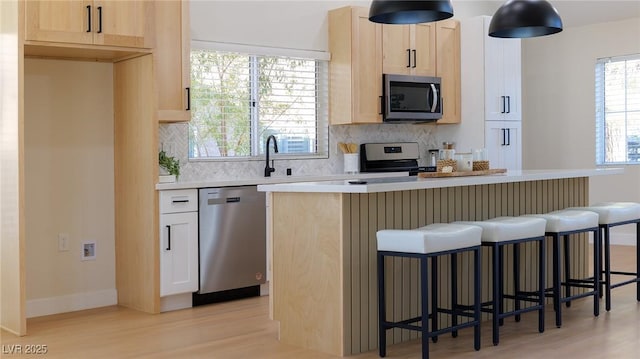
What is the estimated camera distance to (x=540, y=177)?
5074 millimetres

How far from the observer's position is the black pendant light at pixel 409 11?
14.3ft

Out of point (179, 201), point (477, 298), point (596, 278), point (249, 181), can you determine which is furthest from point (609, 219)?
point (179, 201)

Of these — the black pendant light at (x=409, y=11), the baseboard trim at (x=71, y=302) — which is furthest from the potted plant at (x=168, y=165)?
the black pendant light at (x=409, y=11)

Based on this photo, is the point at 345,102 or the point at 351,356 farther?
the point at 345,102

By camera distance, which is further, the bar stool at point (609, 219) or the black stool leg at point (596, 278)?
the bar stool at point (609, 219)

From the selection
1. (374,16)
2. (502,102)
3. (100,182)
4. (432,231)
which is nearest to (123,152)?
(100,182)

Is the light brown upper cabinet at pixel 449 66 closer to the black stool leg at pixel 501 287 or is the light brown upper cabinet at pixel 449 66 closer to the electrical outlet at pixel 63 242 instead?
the black stool leg at pixel 501 287

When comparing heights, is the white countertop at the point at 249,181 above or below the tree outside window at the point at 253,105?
below

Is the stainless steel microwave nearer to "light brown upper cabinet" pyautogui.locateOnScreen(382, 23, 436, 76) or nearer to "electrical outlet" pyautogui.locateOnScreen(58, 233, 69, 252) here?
"light brown upper cabinet" pyautogui.locateOnScreen(382, 23, 436, 76)

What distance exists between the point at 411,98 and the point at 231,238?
2356mm

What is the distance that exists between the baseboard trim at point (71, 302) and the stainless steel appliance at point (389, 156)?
2.59m

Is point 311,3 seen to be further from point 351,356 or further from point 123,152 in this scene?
point 351,356

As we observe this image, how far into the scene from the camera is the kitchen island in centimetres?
418

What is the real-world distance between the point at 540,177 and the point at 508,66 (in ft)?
9.55
